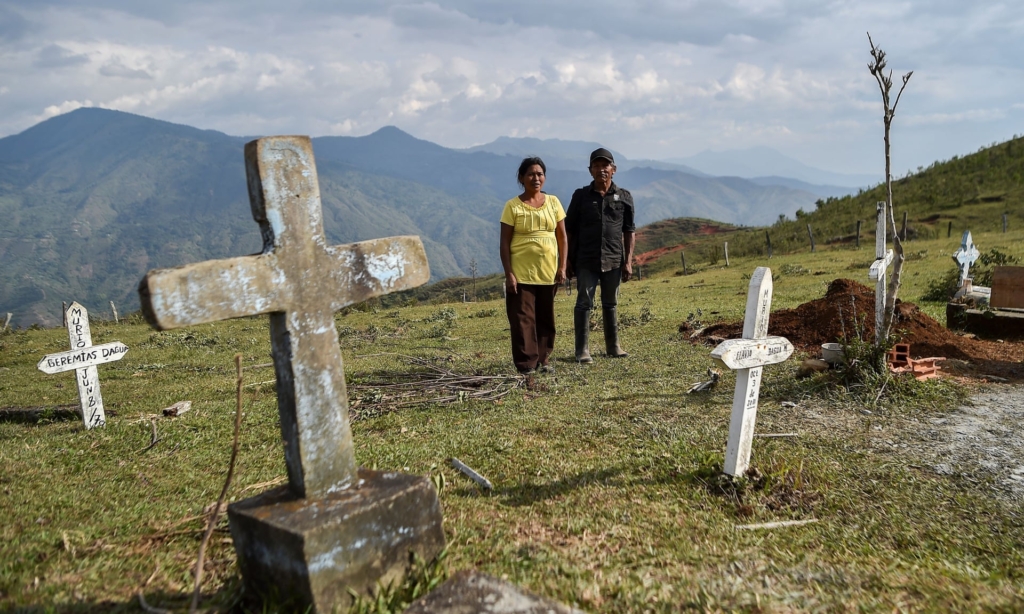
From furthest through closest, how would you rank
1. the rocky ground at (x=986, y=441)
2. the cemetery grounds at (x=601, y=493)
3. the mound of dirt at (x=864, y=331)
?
the mound of dirt at (x=864, y=331), the rocky ground at (x=986, y=441), the cemetery grounds at (x=601, y=493)

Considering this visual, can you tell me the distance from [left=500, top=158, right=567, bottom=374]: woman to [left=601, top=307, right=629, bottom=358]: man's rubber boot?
1.06 meters

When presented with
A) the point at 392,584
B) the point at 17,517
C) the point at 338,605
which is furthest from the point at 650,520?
the point at 17,517

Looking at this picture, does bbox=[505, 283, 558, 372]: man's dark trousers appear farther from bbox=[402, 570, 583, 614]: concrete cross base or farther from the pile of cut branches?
bbox=[402, 570, 583, 614]: concrete cross base

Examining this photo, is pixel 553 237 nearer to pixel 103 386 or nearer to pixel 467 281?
pixel 103 386

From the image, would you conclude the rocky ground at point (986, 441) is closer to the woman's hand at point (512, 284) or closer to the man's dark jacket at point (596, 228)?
the man's dark jacket at point (596, 228)

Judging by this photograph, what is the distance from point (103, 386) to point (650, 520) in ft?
27.3

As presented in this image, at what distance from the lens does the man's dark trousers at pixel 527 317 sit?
278 inches

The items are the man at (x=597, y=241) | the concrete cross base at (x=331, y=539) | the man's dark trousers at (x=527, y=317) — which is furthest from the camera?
the man at (x=597, y=241)

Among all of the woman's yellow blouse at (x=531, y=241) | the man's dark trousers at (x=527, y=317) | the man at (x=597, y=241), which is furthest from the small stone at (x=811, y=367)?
the woman's yellow blouse at (x=531, y=241)

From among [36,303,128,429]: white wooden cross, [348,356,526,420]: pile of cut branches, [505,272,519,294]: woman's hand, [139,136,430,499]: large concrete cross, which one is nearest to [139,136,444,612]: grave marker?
[139,136,430,499]: large concrete cross

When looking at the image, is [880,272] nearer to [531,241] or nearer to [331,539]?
[531,241]

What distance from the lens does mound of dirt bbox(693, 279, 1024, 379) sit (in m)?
7.33

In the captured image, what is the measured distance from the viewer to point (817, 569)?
9.42 feet

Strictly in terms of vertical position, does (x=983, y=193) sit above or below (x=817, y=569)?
above
